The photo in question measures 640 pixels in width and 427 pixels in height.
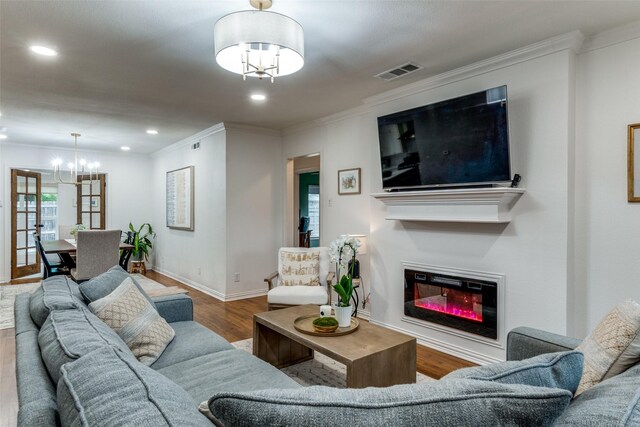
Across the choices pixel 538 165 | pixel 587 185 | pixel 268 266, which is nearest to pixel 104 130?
pixel 268 266

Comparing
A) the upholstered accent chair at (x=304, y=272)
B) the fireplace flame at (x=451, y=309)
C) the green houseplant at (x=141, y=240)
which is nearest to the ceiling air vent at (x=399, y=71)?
the upholstered accent chair at (x=304, y=272)

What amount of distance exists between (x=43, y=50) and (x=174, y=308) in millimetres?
2204

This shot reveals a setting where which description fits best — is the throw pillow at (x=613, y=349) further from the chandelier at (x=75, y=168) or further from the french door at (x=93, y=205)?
the french door at (x=93, y=205)

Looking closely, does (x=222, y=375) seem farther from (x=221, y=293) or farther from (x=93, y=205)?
(x=93, y=205)

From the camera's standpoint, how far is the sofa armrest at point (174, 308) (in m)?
2.61

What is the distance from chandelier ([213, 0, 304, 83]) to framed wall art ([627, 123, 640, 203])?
224 centimetres

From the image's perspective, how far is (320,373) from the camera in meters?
2.81

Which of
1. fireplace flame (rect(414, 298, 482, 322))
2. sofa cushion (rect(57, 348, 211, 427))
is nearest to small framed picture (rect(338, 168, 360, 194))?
fireplace flame (rect(414, 298, 482, 322))

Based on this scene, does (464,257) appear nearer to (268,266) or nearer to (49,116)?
(268,266)

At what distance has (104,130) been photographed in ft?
17.7

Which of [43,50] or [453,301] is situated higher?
[43,50]

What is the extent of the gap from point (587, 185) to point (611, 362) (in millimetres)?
1872

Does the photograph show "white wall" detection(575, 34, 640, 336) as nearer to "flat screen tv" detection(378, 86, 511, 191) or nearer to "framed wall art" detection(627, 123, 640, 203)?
"framed wall art" detection(627, 123, 640, 203)

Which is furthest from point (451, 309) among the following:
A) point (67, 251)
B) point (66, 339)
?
point (67, 251)
